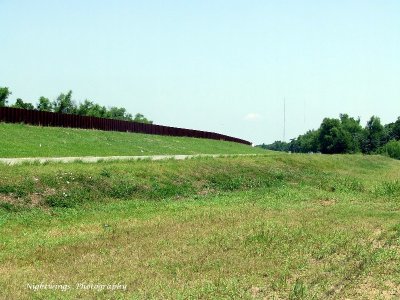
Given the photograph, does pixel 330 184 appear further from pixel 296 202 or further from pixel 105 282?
pixel 105 282

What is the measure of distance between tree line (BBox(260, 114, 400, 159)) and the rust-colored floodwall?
66729 mm

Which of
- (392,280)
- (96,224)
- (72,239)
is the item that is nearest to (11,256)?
(72,239)

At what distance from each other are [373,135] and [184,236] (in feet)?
449

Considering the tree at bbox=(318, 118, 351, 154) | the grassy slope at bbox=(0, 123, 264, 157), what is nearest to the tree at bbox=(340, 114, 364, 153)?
the tree at bbox=(318, 118, 351, 154)

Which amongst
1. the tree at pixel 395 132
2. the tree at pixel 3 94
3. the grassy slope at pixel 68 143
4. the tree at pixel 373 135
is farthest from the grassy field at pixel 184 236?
the tree at pixel 395 132

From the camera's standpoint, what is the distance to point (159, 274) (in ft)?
32.6

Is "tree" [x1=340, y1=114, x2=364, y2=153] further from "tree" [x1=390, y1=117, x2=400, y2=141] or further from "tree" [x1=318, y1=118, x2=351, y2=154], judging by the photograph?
"tree" [x1=390, y1=117, x2=400, y2=141]

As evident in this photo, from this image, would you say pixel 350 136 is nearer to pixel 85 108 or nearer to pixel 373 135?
pixel 373 135

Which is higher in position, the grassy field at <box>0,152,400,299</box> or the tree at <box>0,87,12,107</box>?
the tree at <box>0,87,12,107</box>

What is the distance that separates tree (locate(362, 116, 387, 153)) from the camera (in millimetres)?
140750

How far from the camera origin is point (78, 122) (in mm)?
45625

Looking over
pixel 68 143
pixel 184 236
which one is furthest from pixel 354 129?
pixel 184 236

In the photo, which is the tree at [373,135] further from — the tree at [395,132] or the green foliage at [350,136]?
the tree at [395,132]

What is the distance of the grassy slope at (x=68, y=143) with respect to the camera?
2794cm
